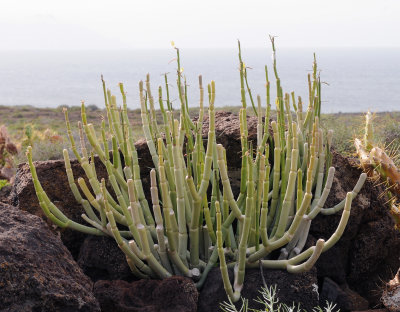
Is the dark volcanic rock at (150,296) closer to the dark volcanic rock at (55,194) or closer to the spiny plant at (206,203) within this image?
the spiny plant at (206,203)

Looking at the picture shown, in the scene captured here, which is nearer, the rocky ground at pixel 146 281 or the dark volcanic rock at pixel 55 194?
the rocky ground at pixel 146 281

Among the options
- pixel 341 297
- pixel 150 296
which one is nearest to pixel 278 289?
pixel 341 297

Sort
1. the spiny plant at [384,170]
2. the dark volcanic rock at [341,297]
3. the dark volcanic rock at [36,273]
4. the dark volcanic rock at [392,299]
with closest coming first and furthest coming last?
the dark volcanic rock at [36,273], the dark volcanic rock at [392,299], the dark volcanic rock at [341,297], the spiny plant at [384,170]

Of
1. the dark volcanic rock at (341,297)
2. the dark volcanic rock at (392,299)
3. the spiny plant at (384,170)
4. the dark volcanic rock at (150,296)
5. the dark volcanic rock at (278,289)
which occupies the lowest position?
the dark volcanic rock at (341,297)

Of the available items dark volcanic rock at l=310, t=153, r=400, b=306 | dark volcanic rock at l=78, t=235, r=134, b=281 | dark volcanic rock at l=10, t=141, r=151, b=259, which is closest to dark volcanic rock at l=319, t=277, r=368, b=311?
dark volcanic rock at l=310, t=153, r=400, b=306

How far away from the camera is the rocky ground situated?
212 centimetres

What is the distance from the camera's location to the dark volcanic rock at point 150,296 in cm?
243

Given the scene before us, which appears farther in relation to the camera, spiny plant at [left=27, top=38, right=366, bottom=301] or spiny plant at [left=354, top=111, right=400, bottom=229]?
spiny plant at [left=354, top=111, right=400, bottom=229]

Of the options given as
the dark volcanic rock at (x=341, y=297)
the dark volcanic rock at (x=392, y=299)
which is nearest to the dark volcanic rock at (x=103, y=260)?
the dark volcanic rock at (x=341, y=297)

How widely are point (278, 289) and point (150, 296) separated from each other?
60 cm

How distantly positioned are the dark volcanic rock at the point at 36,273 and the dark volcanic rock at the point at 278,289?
0.58m

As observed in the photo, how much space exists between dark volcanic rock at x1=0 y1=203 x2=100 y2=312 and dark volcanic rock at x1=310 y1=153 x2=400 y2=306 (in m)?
1.40

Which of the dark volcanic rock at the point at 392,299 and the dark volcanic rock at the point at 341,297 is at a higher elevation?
the dark volcanic rock at the point at 392,299

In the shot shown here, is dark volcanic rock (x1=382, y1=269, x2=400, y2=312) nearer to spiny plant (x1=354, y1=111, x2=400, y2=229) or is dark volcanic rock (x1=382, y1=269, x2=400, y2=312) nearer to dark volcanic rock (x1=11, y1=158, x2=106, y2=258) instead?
spiny plant (x1=354, y1=111, x2=400, y2=229)
